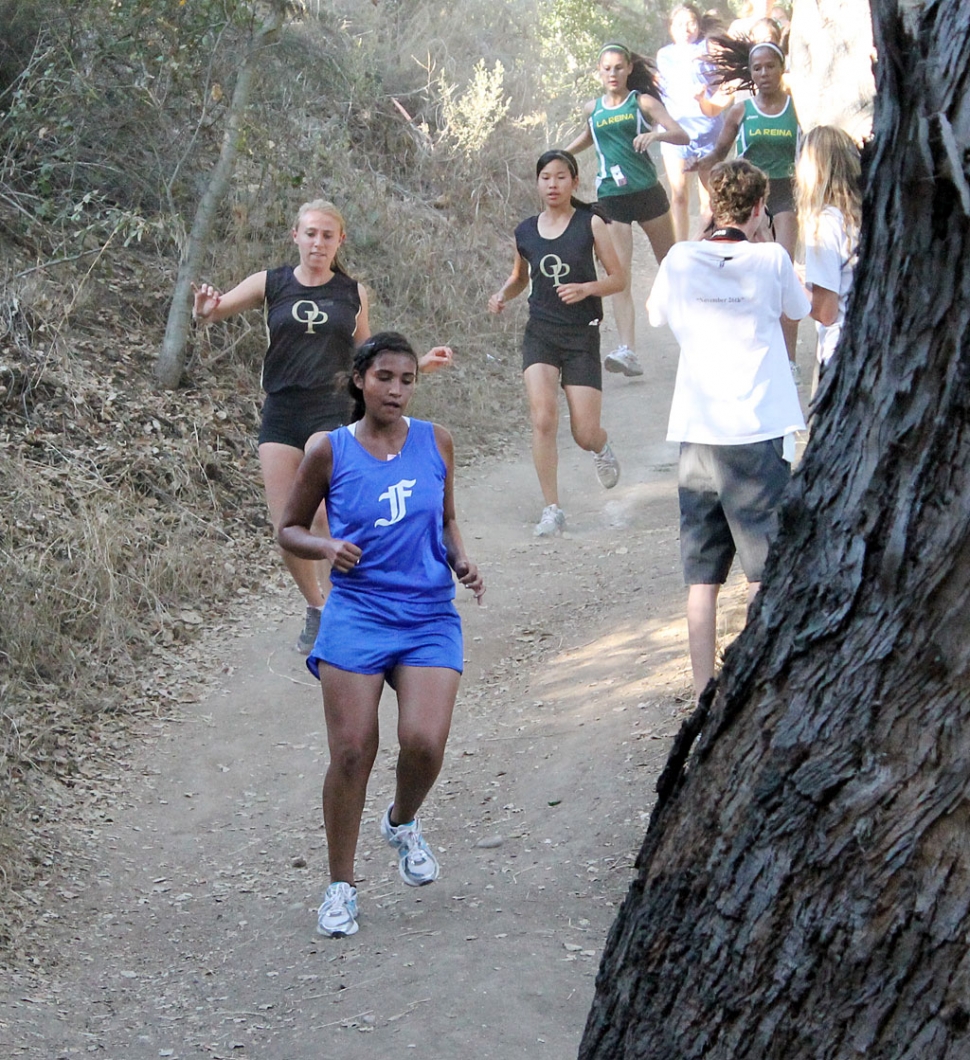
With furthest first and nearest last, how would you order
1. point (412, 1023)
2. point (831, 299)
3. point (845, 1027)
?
point (831, 299)
point (412, 1023)
point (845, 1027)

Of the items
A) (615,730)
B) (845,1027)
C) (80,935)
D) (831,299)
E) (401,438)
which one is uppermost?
(831,299)

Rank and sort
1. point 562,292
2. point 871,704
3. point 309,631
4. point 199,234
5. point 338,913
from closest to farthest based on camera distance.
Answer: point 871,704 → point 338,913 → point 309,631 → point 562,292 → point 199,234

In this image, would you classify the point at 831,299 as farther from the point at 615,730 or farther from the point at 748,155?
the point at 748,155

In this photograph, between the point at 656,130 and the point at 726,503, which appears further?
the point at 656,130

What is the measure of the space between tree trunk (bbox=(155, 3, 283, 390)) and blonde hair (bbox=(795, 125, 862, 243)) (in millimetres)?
4777

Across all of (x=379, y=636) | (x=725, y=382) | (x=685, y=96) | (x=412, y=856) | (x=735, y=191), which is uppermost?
(x=685, y=96)

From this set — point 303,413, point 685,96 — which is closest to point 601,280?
point 303,413

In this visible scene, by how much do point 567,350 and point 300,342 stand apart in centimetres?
191

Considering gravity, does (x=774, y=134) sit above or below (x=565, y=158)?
above

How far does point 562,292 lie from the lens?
7.12 m

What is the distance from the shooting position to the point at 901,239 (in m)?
1.98

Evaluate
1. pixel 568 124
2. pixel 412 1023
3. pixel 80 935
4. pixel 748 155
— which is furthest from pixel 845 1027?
pixel 568 124

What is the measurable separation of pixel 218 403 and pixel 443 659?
5.03 m

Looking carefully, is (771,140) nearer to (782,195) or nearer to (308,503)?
(782,195)
